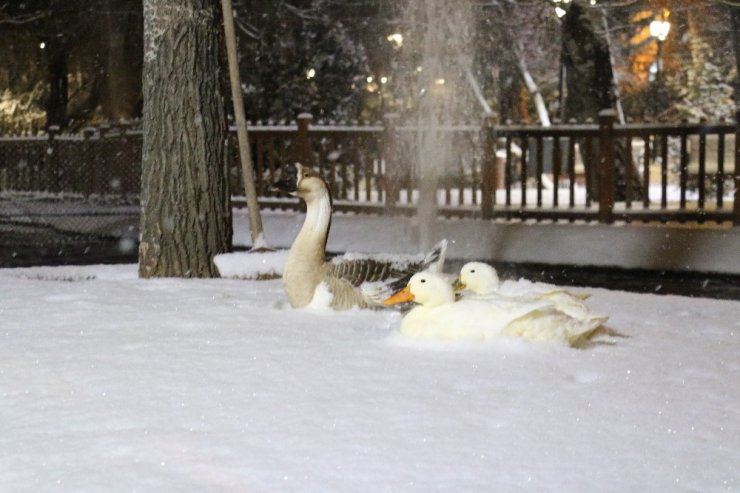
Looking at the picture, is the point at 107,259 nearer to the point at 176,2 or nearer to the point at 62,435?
the point at 176,2

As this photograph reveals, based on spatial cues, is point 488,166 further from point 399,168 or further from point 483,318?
point 483,318

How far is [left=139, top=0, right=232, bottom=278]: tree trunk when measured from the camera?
8.03 meters

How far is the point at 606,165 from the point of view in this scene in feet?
45.6

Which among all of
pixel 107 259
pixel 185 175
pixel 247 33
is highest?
pixel 247 33

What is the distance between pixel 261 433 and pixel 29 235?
13641 mm

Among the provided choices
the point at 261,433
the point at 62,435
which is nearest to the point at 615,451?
the point at 261,433

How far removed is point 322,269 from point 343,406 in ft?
7.31

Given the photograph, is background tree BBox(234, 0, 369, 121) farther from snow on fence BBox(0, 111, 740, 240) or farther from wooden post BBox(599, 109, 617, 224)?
wooden post BBox(599, 109, 617, 224)

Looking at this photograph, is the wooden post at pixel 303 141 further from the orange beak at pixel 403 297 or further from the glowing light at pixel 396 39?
the glowing light at pixel 396 39

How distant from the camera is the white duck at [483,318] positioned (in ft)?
16.5

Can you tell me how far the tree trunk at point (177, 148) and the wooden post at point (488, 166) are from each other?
7.05 meters

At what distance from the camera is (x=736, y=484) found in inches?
128

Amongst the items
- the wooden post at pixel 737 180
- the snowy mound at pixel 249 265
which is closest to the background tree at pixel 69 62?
the wooden post at pixel 737 180

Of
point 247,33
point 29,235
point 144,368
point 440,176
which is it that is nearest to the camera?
point 144,368
